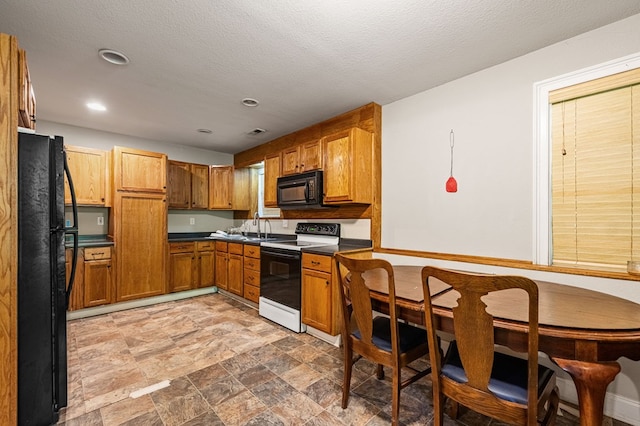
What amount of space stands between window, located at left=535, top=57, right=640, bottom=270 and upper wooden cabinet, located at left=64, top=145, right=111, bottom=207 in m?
4.95

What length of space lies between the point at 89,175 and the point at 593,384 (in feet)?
16.7

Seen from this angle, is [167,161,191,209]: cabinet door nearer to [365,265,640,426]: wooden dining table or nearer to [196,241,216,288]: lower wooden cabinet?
[196,241,216,288]: lower wooden cabinet

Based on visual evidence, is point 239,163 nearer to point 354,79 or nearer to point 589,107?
point 354,79

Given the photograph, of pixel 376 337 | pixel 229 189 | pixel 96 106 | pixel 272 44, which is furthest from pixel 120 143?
pixel 376 337

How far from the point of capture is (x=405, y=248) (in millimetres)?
2959

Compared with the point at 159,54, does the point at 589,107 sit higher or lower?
lower

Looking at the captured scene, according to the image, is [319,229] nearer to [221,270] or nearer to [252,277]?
[252,277]

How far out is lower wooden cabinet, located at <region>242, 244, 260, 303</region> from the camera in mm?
3775

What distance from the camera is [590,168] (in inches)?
77.0

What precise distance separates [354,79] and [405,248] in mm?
1759

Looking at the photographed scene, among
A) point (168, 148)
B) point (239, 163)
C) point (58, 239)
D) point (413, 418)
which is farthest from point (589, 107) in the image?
point (168, 148)

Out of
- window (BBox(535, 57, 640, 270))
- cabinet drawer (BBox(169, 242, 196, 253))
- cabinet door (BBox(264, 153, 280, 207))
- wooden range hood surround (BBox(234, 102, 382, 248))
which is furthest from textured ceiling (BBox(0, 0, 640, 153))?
cabinet drawer (BBox(169, 242, 196, 253))

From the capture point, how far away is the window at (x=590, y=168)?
1811mm

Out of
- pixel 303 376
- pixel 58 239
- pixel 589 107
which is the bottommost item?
pixel 303 376
